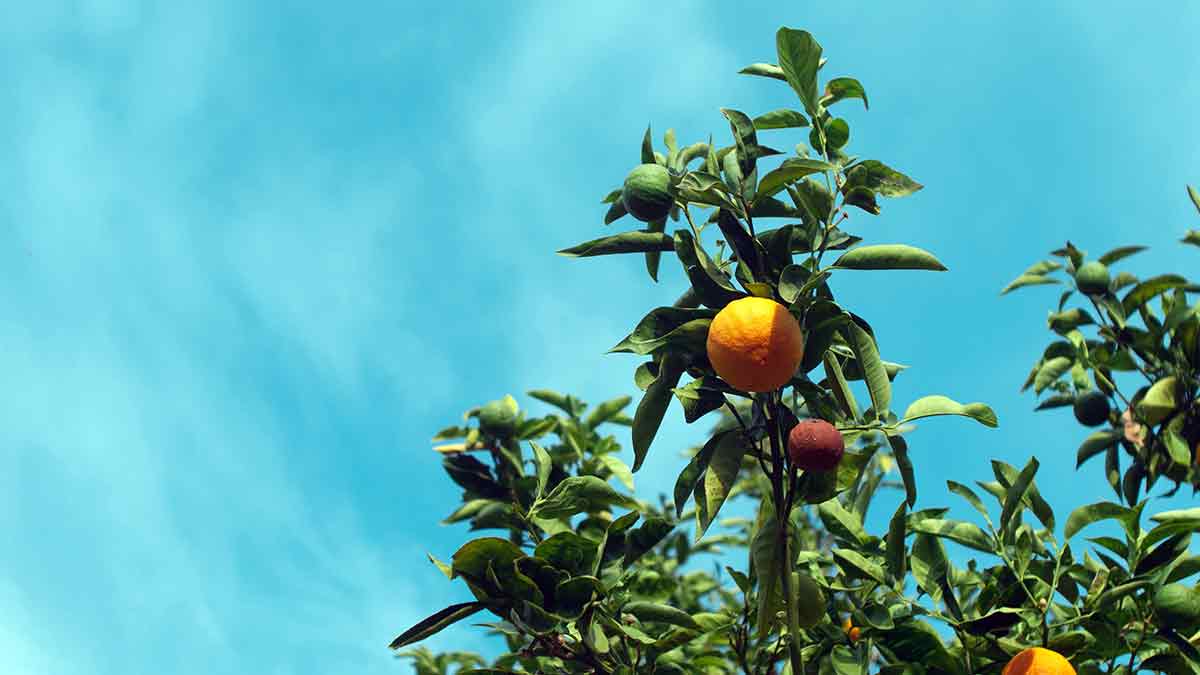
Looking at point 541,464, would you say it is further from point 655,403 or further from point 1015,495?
point 1015,495

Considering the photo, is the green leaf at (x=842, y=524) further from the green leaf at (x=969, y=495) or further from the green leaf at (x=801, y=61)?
the green leaf at (x=801, y=61)

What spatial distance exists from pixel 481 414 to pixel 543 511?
1.24m

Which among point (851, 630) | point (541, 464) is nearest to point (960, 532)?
point (851, 630)

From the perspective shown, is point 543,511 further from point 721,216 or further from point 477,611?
point 721,216

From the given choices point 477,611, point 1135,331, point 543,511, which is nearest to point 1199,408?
point 1135,331

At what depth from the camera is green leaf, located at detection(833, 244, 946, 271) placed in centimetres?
323

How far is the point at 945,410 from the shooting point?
326 centimetres

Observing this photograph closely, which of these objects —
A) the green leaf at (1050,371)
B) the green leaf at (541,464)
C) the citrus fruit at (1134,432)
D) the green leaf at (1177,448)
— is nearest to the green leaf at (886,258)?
the green leaf at (541,464)

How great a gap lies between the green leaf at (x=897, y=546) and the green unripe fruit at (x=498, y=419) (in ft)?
6.57

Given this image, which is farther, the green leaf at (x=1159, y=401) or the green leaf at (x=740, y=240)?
the green leaf at (x=1159, y=401)

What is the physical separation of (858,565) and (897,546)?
0.14 m

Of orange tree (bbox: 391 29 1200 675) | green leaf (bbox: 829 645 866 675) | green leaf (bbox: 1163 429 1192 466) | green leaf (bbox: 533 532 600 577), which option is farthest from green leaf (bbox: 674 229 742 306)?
green leaf (bbox: 1163 429 1192 466)

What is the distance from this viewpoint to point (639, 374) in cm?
342

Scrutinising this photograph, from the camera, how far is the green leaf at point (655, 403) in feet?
10.7
